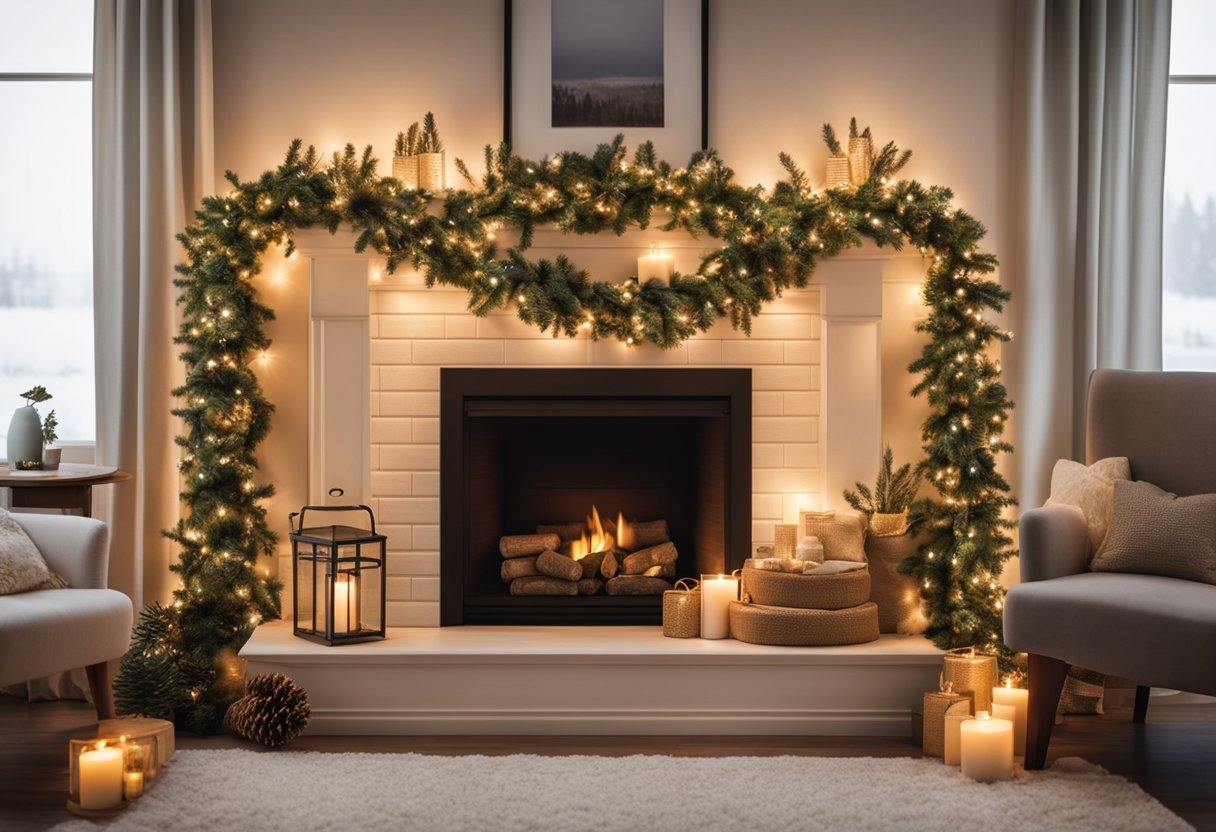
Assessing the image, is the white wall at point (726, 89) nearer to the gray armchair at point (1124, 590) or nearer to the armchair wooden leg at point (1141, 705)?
the gray armchair at point (1124, 590)

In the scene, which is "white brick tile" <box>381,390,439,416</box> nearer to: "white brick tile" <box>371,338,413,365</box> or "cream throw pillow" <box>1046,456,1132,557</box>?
"white brick tile" <box>371,338,413,365</box>

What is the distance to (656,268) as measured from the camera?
368cm

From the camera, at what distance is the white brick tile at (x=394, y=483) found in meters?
3.81

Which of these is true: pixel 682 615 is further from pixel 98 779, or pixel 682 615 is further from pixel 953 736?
pixel 98 779

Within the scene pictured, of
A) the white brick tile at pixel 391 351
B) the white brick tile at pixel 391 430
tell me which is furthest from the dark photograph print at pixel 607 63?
the white brick tile at pixel 391 430

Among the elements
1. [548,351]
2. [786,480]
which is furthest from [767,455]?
[548,351]

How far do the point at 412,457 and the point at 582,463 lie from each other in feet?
2.13

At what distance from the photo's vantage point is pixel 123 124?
12.5ft

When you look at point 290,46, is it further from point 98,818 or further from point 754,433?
point 98,818

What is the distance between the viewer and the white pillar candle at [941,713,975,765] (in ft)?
10.1

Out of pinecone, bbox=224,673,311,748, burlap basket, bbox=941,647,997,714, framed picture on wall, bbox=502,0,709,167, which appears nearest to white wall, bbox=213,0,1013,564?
framed picture on wall, bbox=502,0,709,167

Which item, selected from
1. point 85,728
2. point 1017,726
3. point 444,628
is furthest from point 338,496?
point 1017,726

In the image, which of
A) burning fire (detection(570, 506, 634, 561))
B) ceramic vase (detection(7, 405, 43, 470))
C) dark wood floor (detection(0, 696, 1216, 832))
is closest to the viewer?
dark wood floor (detection(0, 696, 1216, 832))

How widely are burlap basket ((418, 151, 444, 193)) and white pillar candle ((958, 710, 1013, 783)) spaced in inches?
90.9
